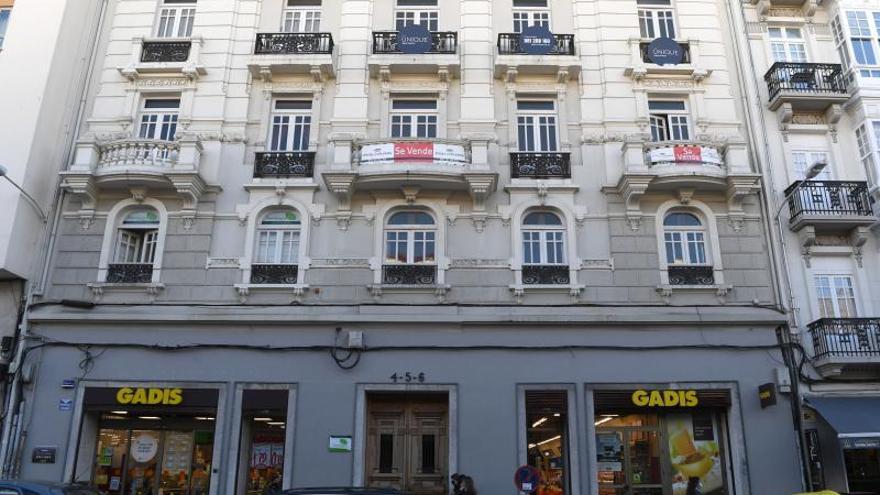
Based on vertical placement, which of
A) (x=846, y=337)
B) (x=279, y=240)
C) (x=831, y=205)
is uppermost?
(x=831, y=205)

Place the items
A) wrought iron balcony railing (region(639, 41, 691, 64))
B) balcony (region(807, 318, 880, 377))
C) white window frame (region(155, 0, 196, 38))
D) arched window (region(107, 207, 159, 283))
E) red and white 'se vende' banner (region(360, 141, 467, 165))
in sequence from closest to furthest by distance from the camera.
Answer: balcony (region(807, 318, 880, 377)) < red and white 'se vende' banner (region(360, 141, 467, 165)) < arched window (region(107, 207, 159, 283)) < wrought iron balcony railing (region(639, 41, 691, 64)) < white window frame (region(155, 0, 196, 38))

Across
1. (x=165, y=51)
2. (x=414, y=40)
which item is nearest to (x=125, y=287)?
(x=165, y=51)

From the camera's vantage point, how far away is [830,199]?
15.0m

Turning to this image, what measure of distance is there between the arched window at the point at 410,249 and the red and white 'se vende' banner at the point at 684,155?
5404 mm

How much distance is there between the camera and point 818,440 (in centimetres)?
1348

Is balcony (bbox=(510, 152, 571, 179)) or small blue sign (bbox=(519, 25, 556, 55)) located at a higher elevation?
small blue sign (bbox=(519, 25, 556, 55))

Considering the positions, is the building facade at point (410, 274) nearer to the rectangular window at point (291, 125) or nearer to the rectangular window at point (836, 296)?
the rectangular window at point (291, 125)

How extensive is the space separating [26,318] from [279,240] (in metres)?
5.61

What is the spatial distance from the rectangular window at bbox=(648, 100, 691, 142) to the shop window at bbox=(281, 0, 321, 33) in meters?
8.93

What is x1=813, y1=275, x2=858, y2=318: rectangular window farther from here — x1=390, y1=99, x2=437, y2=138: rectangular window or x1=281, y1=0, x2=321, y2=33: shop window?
x1=281, y1=0, x2=321, y2=33: shop window

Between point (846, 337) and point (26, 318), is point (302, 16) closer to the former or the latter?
point (26, 318)

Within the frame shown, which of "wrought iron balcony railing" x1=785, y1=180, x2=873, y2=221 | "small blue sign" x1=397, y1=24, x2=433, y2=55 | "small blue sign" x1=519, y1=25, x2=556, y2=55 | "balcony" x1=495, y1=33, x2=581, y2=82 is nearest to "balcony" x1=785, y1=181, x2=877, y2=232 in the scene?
"wrought iron balcony railing" x1=785, y1=180, x2=873, y2=221

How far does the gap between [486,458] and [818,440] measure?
690 centimetres

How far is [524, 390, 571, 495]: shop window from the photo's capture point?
45.4 ft
